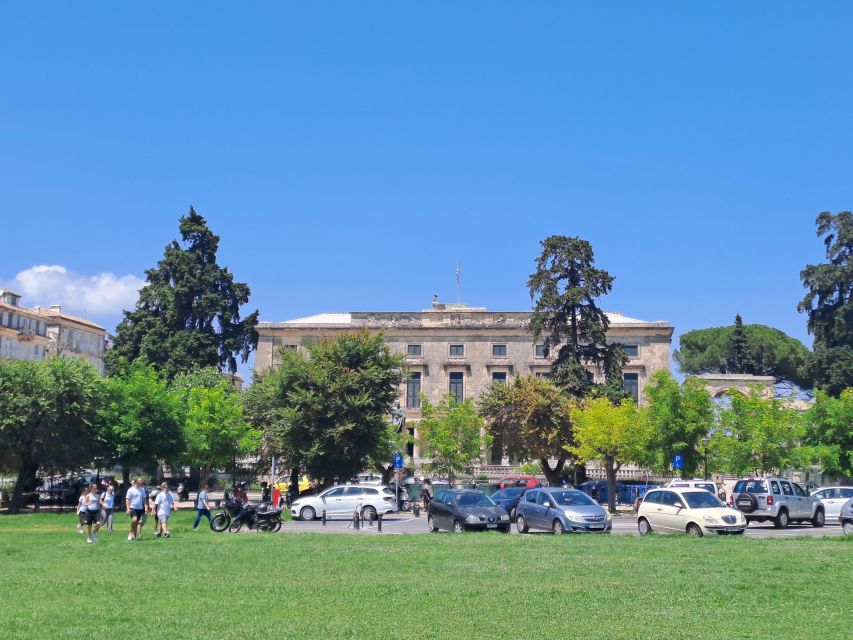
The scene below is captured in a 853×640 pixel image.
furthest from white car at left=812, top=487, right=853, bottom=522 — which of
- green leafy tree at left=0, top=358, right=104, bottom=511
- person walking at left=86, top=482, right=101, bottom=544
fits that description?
green leafy tree at left=0, top=358, right=104, bottom=511

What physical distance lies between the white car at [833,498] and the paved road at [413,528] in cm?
143

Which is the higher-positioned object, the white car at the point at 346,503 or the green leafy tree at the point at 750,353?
the green leafy tree at the point at 750,353

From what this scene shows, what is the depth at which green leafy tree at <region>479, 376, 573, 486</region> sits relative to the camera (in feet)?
172

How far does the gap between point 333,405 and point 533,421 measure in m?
14.7

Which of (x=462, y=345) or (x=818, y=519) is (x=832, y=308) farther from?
(x=818, y=519)

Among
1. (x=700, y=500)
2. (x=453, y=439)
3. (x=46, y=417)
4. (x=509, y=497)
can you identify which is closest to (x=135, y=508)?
(x=700, y=500)

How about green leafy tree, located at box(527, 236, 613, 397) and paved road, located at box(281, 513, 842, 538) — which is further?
green leafy tree, located at box(527, 236, 613, 397)

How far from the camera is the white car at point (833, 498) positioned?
34.4 m

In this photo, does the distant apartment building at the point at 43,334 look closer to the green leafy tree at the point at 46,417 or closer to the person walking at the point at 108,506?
the green leafy tree at the point at 46,417

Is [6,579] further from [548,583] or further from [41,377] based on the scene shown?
[41,377]

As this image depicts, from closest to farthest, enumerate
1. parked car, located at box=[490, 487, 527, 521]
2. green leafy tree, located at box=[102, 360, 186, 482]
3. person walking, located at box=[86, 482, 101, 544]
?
person walking, located at box=[86, 482, 101, 544]
parked car, located at box=[490, 487, 527, 521]
green leafy tree, located at box=[102, 360, 186, 482]

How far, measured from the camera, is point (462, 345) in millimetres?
72375

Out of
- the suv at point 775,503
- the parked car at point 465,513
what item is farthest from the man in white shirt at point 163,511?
the suv at point 775,503

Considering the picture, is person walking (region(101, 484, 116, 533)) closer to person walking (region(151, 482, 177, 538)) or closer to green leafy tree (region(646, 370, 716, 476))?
person walking (region(151, 482, 177, 538))
